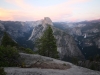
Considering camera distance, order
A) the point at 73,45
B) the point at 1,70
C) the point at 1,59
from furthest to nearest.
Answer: the point at 73,45 < the point at 1,59 < the point at 1,70

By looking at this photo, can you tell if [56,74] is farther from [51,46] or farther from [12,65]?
[51,46]

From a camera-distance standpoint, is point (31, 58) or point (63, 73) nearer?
point (63, 73)

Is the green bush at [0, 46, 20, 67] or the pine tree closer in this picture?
the green bush at [0, 46, 20, 67]

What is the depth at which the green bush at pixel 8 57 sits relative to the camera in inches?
765

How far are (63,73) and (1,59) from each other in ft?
27.1

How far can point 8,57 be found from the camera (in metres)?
20.3

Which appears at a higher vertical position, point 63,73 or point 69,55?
point 63,73

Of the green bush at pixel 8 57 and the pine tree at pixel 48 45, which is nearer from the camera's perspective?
the green bush at pixel 8 57

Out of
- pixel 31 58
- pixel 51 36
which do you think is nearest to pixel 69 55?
pixel 51 36

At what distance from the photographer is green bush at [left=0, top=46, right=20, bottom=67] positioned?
19.4 meters

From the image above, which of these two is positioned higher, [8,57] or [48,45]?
[8,57]

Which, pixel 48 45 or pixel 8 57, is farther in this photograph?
pixel 48 45

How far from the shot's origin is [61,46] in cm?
18212

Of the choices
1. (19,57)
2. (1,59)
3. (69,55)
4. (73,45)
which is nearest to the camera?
(1,59)
